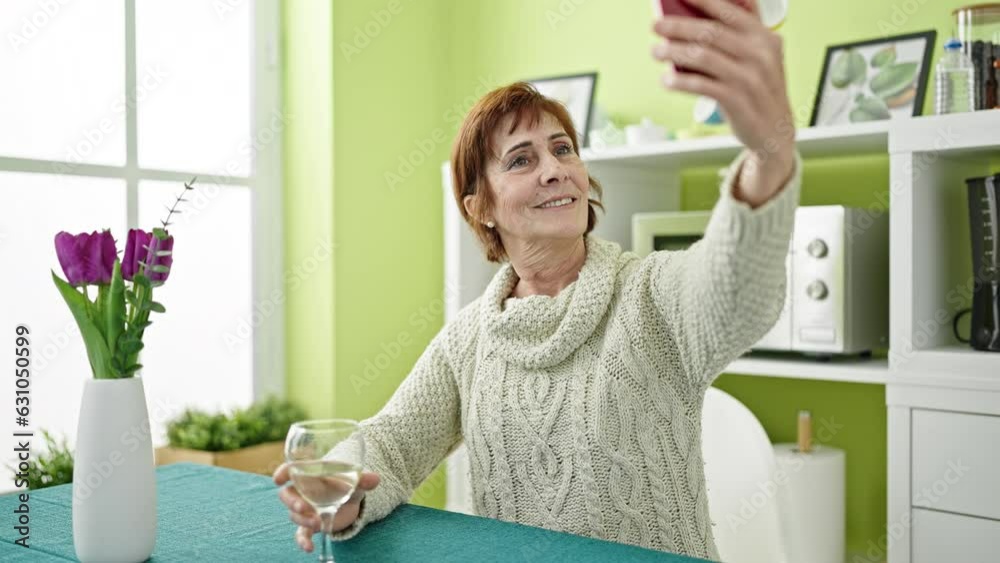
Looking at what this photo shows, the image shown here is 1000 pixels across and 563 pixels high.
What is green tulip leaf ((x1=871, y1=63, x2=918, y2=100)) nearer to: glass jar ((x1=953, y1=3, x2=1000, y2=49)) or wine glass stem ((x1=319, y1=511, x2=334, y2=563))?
glass jar ((x1=953, y1=3, x2=1000, y2=49))

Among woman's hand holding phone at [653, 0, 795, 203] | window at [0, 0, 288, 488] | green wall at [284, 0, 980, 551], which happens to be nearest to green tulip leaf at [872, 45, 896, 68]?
green wall at [284, 0, 980, 551]

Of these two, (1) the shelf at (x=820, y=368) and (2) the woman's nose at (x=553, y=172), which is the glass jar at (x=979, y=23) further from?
(2) the woman's nose at (x=553, y=172)

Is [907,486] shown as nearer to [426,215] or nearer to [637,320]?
[637,320]

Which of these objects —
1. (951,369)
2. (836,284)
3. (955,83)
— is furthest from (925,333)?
(955,83)

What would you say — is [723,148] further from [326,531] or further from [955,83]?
[326,531]

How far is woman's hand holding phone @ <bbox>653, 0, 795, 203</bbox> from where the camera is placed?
2.93 ft

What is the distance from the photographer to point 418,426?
1.52 m

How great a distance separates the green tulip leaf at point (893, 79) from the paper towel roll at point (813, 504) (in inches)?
35.7

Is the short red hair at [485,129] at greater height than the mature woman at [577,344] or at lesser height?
greater

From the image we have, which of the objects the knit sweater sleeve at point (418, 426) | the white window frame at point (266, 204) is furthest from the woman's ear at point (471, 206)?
the white window frame at point (266, 204)

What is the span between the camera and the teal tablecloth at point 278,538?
1.11 meters

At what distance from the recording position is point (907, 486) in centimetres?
200

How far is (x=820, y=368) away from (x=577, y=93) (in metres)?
1.19

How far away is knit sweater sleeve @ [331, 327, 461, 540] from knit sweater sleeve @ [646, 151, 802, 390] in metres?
0.44
